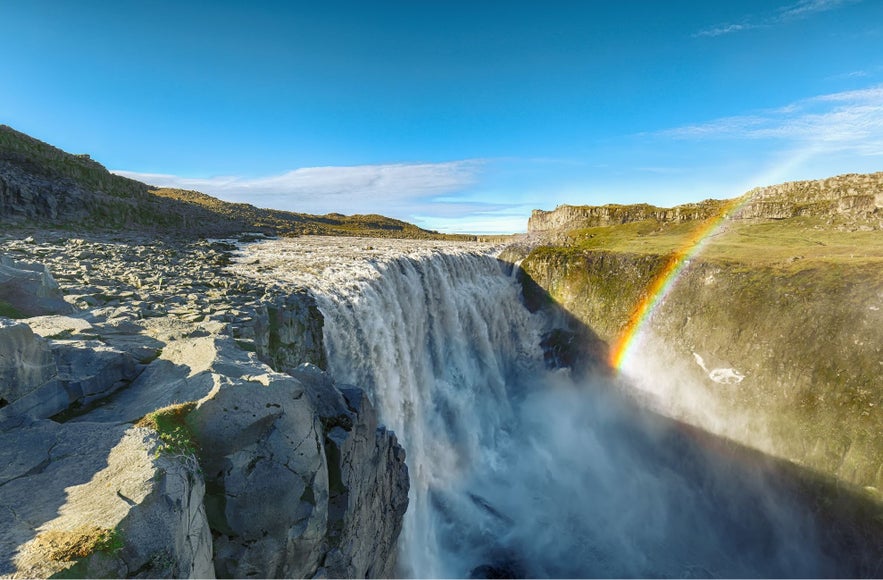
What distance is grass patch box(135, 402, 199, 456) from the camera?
21.4 ft

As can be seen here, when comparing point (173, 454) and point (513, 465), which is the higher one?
point (173, 454)

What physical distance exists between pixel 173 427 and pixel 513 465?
95.3 ft

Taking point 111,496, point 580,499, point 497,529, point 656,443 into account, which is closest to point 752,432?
point 656,443

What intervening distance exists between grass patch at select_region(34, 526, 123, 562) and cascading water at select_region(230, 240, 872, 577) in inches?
491

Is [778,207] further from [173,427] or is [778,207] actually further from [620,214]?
[173,427]

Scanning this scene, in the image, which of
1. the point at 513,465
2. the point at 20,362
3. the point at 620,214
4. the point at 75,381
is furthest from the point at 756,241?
the point at 20,362

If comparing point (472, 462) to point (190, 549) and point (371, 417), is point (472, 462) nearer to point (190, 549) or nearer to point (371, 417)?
point (371, 417)

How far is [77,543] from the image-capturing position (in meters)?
4.66

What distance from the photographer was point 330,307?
18609mm

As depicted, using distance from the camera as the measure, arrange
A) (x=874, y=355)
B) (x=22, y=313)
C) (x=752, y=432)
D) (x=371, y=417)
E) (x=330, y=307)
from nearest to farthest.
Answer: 1. (x=22, y=313)
2. (x=371, y=417)
3. (x=330, y=307)
4. (x=874, y=355)
5. (x=752, y=432)

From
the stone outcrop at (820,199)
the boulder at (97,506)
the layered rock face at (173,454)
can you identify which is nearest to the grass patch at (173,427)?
the layered rock face at (173,454)

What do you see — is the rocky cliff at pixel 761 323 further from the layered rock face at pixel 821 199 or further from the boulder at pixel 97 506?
the boulder at pixel 97 506

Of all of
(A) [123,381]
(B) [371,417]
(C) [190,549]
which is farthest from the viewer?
(B) [371,417]

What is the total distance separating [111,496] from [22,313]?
8507 millimetres
